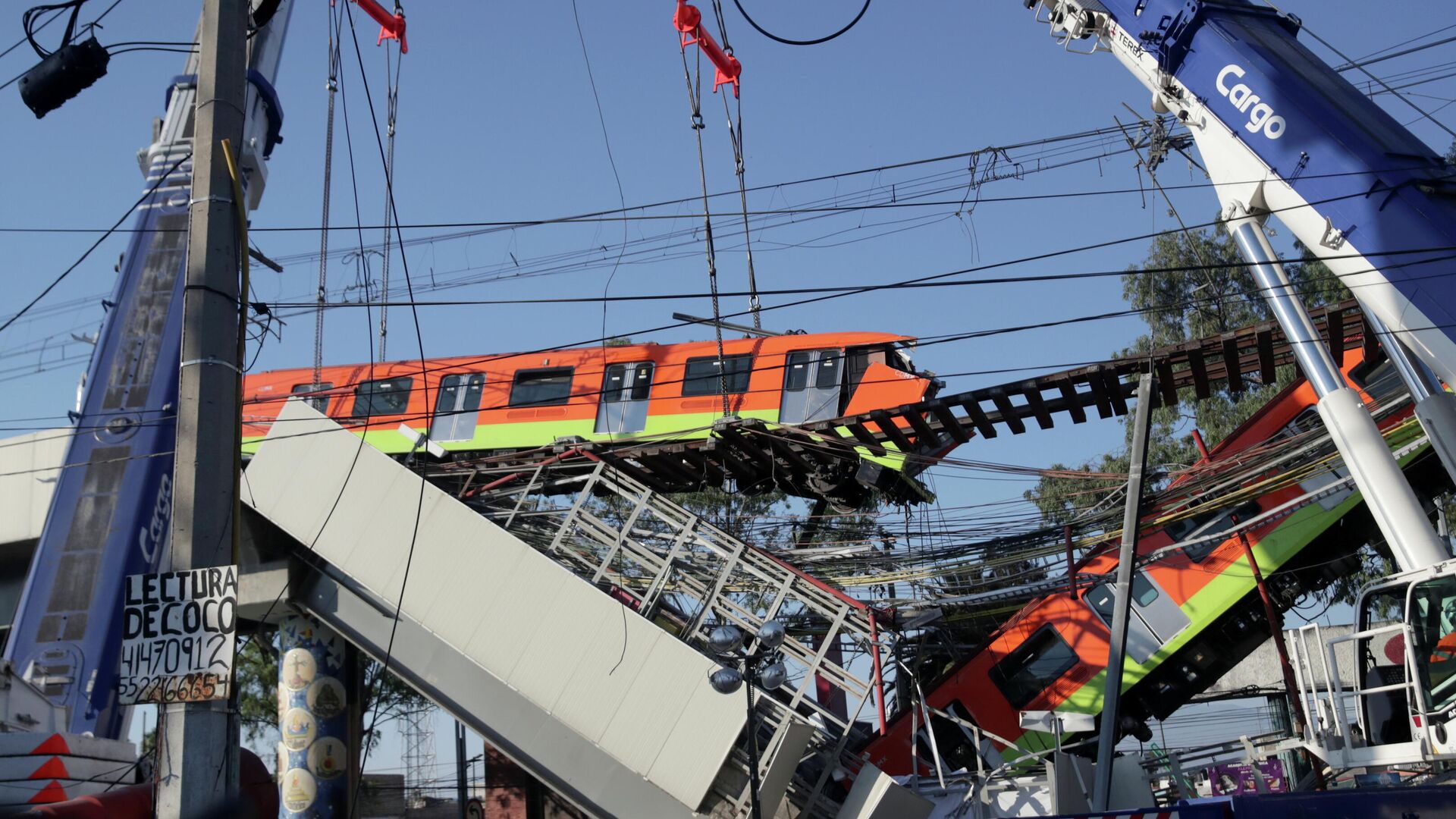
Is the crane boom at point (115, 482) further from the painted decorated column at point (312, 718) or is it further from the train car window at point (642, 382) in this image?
the train car window at point (642, 382)

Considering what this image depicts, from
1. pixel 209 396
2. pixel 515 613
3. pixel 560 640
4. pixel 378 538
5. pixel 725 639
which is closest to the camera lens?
pixel 209 396

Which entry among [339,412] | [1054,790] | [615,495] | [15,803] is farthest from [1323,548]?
[339,412]

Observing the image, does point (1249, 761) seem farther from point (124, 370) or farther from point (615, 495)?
point (124, 370)

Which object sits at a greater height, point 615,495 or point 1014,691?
point 615,495

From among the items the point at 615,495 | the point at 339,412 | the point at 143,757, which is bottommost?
the point at 143,757

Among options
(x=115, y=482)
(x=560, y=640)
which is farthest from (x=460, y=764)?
(x=115, y=482)

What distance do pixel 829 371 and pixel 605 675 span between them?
9.87 m

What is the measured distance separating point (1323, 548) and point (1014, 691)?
5.42m

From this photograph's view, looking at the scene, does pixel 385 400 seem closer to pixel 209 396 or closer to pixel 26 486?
pixel 26 486

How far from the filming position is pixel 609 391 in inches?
1011

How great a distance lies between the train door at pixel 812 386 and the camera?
78.4 feet

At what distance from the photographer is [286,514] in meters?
18.1

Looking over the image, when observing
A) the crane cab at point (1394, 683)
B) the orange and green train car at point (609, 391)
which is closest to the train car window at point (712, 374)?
the orange and green train car at point (609, 391)

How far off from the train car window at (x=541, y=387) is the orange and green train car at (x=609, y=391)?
2cm
